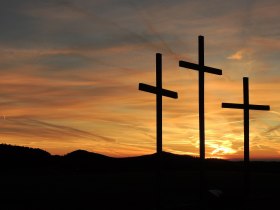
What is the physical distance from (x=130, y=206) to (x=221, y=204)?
10.7ft

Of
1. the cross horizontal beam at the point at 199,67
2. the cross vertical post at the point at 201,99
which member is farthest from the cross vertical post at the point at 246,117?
the cross vertical post at the point at 201,99

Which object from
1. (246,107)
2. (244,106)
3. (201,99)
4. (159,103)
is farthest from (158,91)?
(246,107)

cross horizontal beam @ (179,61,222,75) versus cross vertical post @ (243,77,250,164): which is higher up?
cross horizontal beam @ (179,61,222,75)

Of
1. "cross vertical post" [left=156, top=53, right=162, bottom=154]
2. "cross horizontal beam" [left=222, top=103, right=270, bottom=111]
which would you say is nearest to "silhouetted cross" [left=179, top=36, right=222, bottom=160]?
"cross vertical post" [left=156, top=53, right=162, bottom=154]

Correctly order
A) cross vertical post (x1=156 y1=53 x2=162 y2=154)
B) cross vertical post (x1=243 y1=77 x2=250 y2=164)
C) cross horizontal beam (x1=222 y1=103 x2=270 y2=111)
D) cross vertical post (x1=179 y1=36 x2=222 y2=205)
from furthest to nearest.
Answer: cross vertical post (x1=243 y1=77 x2=250 y2=164) → cross horizontal beam (x1=222 y1=103 x2=270 y2=111) → cross vertical post (x1=179 y1=36 x2=222 y2=205) → cross vertical post (x1=156 y1=53 x2=162 y2=154)

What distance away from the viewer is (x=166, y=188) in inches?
1086

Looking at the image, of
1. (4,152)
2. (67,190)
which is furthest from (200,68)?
(4,152)

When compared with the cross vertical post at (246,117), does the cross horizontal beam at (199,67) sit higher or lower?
higher

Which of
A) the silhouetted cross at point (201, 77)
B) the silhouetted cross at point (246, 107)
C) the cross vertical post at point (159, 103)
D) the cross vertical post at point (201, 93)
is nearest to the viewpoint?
the cross vertical post at point (159, 103)

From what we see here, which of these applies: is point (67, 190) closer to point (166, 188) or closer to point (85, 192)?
point (85, 192)

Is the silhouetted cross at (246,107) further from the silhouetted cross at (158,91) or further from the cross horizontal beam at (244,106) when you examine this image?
the silhouetted cross at (158,91)

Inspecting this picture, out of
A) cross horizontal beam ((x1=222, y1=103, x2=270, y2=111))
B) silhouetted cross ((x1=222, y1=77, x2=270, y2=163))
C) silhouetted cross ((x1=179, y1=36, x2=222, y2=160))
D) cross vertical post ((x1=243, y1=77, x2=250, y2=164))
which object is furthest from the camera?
cross vertical post ((x1=243, y1=77, x2=250, y2=164))

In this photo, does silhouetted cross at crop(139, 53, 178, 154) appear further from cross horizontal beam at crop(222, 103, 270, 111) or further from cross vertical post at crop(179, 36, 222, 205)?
cross horizontal beam at crop(222, 103, 270, 111)

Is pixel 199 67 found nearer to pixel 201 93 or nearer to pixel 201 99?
pixel 201 93
